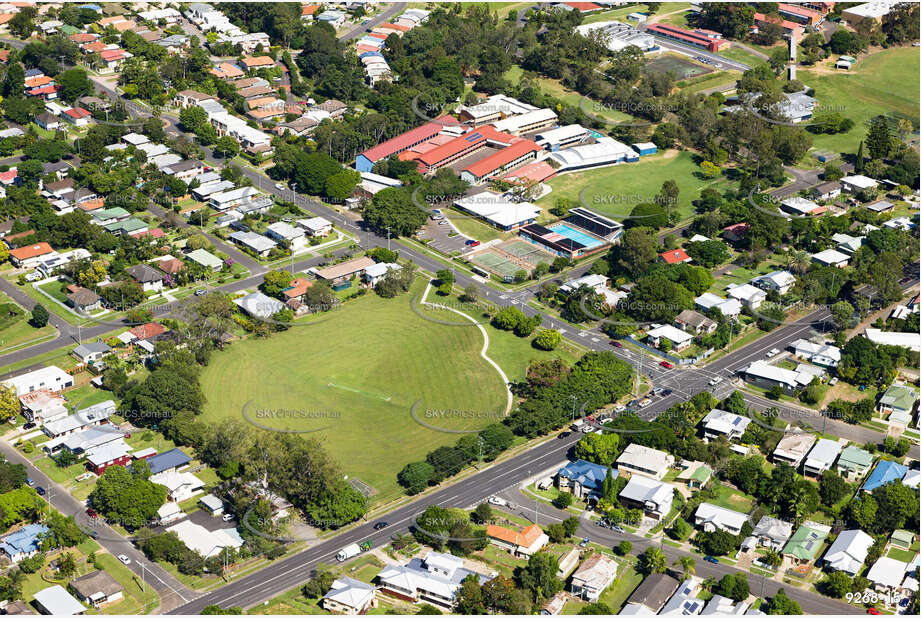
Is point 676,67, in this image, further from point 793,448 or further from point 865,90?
point 793,448

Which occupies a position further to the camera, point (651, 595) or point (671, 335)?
point (671, 335)

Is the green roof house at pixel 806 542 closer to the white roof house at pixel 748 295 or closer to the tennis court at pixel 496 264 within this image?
the white roof house at pixel 748 295

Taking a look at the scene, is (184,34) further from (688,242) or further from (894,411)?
(894,411)

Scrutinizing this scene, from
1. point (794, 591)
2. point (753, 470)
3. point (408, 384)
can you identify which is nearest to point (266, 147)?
point (408, 384)

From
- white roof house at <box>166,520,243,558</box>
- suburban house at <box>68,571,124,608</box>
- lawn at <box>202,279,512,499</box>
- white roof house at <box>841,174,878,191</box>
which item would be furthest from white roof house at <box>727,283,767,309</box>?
suburban house at <box>68,571,124,608</box>

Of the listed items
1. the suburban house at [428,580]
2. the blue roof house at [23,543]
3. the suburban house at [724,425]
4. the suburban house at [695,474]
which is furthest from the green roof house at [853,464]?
the blue roof house at [23,543]

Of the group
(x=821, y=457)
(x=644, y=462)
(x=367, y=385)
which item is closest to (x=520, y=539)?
(x=644, y=462)
